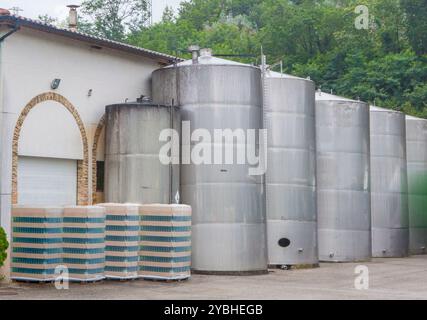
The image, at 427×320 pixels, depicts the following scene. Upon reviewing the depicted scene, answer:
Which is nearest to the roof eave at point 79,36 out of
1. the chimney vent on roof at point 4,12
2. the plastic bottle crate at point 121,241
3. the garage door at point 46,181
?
the chimney vent on roof at point 4,12

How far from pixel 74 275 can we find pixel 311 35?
6445 cm

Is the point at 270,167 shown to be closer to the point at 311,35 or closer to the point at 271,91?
the point at 271,91

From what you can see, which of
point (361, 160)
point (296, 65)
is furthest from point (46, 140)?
point (296, 65)

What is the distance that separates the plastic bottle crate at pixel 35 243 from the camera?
2155 cm

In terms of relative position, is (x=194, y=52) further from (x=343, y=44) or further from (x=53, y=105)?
(x=343, y=44)

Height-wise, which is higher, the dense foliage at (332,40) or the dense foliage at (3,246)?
the dense foliage at (332,40)

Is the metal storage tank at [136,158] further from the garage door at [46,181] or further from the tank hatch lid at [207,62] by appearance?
the tank hatch lid at [207,62]

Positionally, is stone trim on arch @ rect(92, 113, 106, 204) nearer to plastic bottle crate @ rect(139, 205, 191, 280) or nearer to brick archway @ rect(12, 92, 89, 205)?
brick archway @ rect(12, 92, 89, 205)

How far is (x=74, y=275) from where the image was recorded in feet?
71.2

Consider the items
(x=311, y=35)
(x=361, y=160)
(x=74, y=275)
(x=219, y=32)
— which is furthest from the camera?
(x=219, y=32)

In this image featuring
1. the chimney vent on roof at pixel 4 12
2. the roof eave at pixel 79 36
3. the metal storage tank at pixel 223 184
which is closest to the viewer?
the chimney vent on roof at pixel 4 12

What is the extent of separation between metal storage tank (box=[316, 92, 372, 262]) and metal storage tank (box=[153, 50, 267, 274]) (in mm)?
6183

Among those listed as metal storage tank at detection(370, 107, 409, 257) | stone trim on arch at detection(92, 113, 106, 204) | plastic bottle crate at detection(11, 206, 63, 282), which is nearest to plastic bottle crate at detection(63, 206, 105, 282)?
plastic bottle crate at detection(11, 206, 63, 282)

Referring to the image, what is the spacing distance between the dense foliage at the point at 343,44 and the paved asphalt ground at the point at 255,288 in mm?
38092
